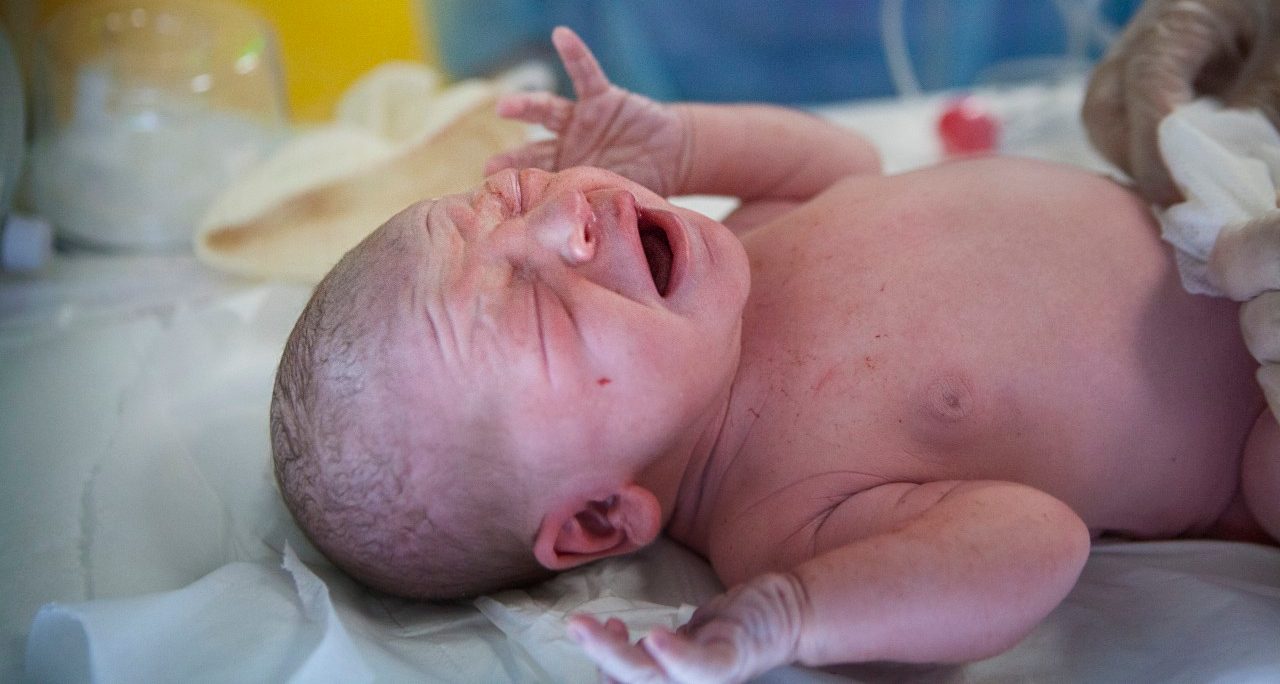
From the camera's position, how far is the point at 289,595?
0.91 m

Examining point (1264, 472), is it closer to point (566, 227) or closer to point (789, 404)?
point (789, 404)

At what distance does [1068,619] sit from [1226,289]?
334mm

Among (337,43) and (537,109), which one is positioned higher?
(537,109)

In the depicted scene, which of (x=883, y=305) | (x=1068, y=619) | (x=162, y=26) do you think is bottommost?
(x=1068, y=619)

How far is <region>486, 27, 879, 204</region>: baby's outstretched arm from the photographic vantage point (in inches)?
46.7

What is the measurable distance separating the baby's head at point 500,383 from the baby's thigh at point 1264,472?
51 centimetres

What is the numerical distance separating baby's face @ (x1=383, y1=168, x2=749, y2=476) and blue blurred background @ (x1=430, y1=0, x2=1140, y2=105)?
149 centimetres

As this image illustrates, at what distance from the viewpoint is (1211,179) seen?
1.01 metres

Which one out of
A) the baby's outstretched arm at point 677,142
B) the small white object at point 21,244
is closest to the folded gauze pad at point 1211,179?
the baby's outstretched arm at point 677,142

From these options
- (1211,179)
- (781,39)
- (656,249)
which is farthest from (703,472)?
(781,39)

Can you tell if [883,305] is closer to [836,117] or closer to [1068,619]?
[1068,619]

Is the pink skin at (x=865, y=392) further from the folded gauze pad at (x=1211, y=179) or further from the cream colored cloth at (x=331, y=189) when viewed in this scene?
the cream colored cloth at (x=331, y=189)

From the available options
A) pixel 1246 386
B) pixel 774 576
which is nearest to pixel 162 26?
pixel 774 576

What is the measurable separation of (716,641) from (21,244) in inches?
52.1
